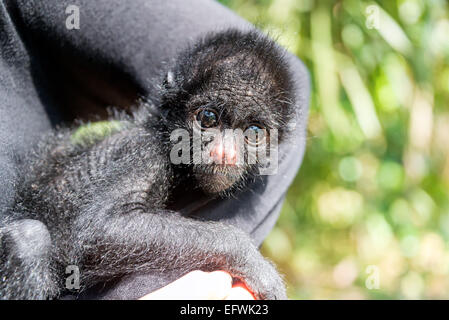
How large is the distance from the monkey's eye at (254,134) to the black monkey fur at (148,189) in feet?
0.08

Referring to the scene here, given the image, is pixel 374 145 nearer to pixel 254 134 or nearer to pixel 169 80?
pixel 254 134

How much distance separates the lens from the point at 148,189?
135 centimetres

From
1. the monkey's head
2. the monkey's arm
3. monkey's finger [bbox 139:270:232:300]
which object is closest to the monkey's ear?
the monkey's head

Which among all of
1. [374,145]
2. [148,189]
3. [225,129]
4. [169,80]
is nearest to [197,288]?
[148,189]

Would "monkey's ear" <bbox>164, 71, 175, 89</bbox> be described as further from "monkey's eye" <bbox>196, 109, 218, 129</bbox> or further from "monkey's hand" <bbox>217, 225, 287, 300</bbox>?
"monkey's hand" <bbox>217, 225, 287, 300</bbox>

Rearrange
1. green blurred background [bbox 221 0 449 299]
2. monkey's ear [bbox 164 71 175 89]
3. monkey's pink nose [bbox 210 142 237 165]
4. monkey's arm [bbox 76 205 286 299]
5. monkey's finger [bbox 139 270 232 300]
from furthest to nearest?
green blurred background [bbox 221 0 449 299]
monkey's ear [bbox 164 71 175 89]
monkey's pink nose [bbox 210 142 237 165]
monkey's arm [bbox 76 205 286 299]
monkey's finger [bbox 139 270 232 300]

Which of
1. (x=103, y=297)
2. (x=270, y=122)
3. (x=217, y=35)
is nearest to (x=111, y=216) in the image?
(x=103, y=297)

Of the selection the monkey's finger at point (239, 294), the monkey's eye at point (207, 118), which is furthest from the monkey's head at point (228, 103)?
the monkey's finger at point (239, 294)

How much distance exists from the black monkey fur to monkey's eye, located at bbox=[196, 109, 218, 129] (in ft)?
0.08

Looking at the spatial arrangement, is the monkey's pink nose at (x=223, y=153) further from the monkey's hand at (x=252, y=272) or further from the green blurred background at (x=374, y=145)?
the green blurred background at (x=374, y=145)

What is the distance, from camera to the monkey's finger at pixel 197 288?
106 centimetres

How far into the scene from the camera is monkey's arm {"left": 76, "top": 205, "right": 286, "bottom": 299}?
1219mm

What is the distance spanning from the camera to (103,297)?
1.14 m
